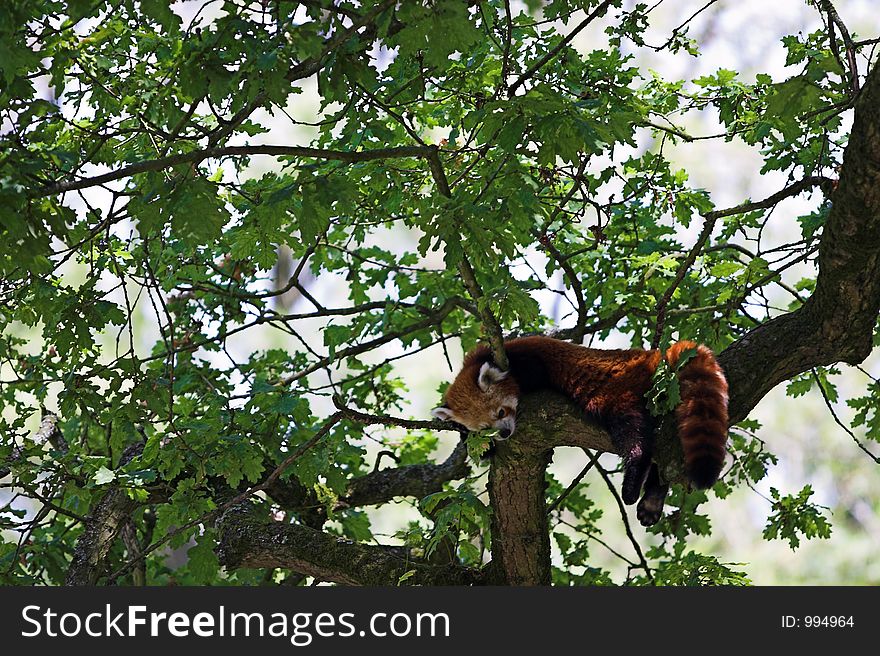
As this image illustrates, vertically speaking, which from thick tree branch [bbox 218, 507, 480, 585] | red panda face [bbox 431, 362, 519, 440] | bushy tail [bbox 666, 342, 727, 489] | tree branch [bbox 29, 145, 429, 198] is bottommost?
thick tree branch [bbox 218, 507, 480, 585]

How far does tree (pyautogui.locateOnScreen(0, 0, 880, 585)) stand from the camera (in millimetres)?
2588

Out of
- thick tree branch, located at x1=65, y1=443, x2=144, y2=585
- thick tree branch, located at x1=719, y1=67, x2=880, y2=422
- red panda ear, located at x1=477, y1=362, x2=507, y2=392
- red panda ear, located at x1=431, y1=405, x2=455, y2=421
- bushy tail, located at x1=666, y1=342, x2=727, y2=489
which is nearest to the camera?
thick tree branch, located at x1=719, y1=67, x2=880, y2=422

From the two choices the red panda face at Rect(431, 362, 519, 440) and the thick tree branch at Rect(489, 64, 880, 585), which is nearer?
the thick tree branch at Rect(489, 64, 880, 585)

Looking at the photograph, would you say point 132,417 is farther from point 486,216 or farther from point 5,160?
point 486,216

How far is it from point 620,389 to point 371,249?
5.66 feet

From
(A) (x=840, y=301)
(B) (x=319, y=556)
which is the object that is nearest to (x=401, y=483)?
(B) (x=319, y=556)

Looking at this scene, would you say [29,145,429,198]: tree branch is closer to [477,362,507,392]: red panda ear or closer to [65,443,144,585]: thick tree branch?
[477,362,507,392]: red panda ear

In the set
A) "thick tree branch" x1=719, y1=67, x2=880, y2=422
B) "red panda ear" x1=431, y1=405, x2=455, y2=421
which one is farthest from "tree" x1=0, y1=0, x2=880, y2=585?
"red panda ear" x1=431, y1=405, x2=455, y2=421

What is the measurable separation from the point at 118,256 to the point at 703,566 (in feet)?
8.27

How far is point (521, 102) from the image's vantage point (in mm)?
2580

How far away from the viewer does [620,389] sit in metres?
3.59

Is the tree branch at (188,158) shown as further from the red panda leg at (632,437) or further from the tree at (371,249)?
the red panda leg at (632,437)

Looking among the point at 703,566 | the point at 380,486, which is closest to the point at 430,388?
the point at 380,486

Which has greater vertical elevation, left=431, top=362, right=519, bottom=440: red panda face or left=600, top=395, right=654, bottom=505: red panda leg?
left=431, top=362, right=519, bottom=440: red panda face
